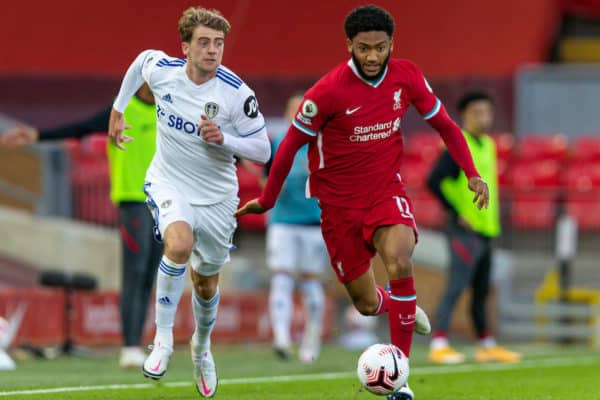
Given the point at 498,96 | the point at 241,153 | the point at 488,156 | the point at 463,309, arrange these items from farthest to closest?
the point at 498,96 < the point at 463,309 < the point at 488,156 < the point at 241,153

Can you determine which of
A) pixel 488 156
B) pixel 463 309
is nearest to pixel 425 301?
pixel 463 309

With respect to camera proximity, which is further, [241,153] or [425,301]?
[425,301]

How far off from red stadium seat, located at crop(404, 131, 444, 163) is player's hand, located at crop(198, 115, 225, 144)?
13.5 m

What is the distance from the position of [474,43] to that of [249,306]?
1106 centimetres

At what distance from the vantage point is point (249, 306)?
50.2ft

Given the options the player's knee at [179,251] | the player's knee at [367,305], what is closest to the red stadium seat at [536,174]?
the player's knee at [367,305]

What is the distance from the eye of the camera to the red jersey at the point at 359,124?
7.27 m

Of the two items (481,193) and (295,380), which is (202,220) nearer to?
(481,193)

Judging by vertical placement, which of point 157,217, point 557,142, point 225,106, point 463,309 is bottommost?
point 463,309

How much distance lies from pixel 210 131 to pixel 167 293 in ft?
3.29

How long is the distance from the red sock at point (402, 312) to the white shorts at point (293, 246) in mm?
4717

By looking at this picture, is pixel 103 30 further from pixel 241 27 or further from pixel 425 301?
pixel 425 301

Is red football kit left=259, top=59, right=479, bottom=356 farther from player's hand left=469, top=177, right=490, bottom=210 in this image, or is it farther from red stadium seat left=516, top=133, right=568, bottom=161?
red stadium seat left=516, top=133, right=568, bottom=161

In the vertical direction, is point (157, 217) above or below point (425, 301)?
above
